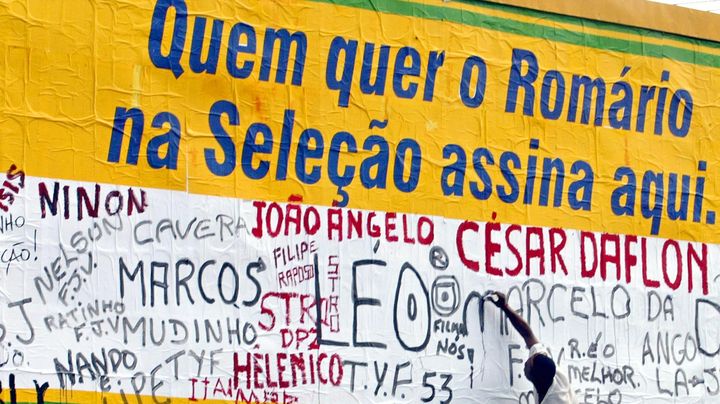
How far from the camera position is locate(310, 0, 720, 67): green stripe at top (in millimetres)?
7250

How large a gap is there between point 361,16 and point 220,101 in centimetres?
91

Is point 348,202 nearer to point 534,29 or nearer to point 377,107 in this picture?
point 377,107

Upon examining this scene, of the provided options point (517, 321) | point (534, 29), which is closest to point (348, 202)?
point (517, 321)

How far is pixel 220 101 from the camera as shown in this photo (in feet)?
22.1

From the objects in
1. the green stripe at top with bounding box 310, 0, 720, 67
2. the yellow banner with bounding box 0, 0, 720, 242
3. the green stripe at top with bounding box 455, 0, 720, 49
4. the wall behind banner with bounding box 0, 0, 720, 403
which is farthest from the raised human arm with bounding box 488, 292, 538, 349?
the green stripe at top with bounding box 455, 0, 720, 49

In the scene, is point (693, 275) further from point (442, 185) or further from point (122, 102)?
point (122, 102)

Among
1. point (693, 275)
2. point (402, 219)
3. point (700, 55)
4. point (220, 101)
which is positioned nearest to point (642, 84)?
point (700, 55)

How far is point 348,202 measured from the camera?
699cm

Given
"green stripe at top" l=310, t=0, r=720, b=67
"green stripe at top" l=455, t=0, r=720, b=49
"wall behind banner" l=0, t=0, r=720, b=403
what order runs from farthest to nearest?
"green stripe at top" l=455, t=0, r=720, b=49, "green stripe at top" l=310, t=0, r=720, b=67, "wall behind banner" l=0, t=0, r=720, b=403

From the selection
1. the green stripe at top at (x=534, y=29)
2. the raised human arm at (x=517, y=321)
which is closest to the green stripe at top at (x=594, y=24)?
the green stripe at top at (x=534, y=29)

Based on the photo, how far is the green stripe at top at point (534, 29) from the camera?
7250 mm

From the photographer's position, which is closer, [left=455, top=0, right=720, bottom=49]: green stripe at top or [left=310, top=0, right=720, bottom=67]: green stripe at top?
[left=310, top=0, right=720, bottom=67]: green stripe at top

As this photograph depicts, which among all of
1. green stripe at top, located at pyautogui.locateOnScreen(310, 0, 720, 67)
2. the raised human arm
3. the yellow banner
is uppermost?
green stripe at top, located at pyautogui.locateOnScreen(310, 0, 720, 67)

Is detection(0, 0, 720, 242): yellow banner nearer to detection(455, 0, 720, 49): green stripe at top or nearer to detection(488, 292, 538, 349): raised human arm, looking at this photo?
detection(455, 0, 720, 49): green stripe at top
